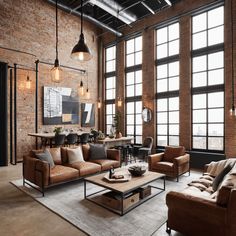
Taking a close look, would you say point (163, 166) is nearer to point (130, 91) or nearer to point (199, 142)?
point (199, 142)

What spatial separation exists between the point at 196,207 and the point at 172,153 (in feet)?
10.5

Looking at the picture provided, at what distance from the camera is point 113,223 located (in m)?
2.85

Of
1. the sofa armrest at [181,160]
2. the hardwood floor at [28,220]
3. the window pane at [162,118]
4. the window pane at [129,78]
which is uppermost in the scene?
the window pane at [129,78]

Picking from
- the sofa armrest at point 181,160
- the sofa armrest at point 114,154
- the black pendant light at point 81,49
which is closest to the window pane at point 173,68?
the sofa armrest at point 181,160

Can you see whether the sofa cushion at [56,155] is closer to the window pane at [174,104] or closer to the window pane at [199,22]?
the window pane at [174,104]

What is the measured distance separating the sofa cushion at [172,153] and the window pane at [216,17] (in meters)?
4.40

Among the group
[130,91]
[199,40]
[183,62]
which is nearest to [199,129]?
[183,62]

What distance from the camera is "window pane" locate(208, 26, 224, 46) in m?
6.36

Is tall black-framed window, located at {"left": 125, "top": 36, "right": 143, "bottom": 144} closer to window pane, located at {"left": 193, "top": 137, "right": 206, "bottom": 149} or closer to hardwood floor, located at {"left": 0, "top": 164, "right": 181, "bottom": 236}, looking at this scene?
window pane, located at {"left": 193, "top": 137, "right": 206, "bottom": 149}

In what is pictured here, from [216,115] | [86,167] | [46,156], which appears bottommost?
[86,167]

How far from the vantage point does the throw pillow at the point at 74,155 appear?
4.81 meters

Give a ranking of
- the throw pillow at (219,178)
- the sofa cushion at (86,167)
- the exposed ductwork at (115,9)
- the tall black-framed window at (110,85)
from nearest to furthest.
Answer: the throw pillow at (219,178)
the sofa cushion at (86,167)
the exposed ductwork at (115,9)
the tall black-framed window at (110,85)

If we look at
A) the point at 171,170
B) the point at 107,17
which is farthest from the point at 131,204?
the point at 107,17

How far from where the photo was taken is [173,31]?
298 inches
